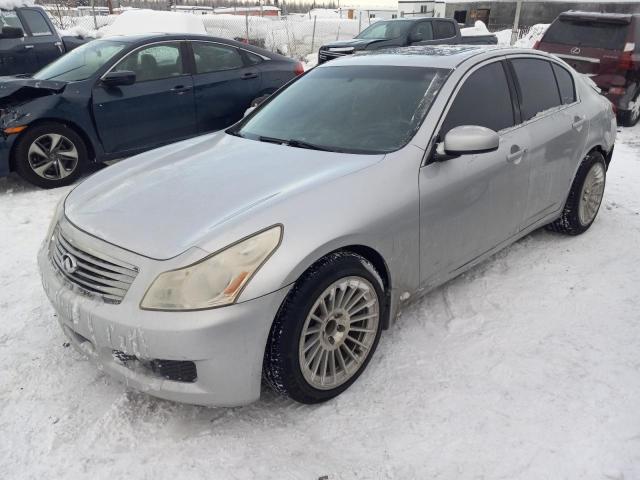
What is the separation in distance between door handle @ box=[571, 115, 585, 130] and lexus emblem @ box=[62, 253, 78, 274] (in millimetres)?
3496

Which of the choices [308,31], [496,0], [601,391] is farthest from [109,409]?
[496,0]

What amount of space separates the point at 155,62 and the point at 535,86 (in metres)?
4.19

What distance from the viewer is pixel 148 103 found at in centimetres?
586

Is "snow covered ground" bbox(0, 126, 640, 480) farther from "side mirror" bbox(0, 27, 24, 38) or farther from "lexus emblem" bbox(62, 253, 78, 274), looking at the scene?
"side mirror" bbox(0, 27, 24, 38)

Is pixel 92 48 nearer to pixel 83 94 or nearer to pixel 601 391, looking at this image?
pixel 83 94

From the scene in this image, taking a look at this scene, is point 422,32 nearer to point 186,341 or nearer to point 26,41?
point 26,41

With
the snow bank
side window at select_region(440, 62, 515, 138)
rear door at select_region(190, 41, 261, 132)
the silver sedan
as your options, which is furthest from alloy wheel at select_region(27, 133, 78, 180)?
the snow bank

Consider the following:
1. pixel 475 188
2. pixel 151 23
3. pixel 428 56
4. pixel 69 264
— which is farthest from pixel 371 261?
pixel 151 23

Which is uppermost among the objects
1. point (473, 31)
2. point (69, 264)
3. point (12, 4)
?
point (12, 4)

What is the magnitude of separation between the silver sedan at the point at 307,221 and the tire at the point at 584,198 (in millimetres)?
368

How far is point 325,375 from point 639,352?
1.77 meters

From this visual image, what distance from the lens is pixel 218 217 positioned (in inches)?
91.2

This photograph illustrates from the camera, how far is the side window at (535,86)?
3.61 metres

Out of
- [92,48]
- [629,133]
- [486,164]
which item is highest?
[92,48]
